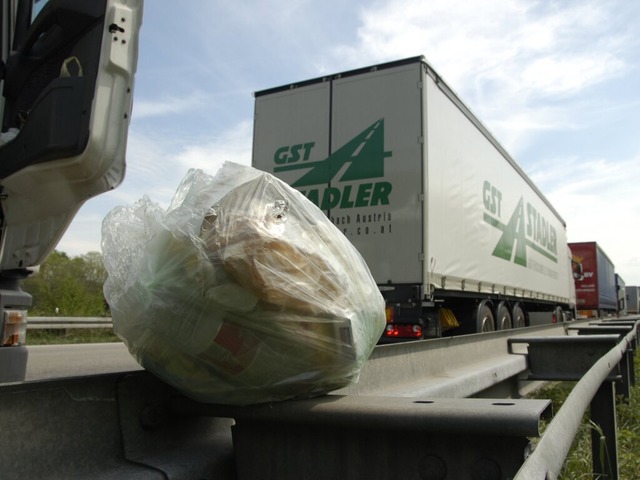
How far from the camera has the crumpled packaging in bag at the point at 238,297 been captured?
5.73 feet

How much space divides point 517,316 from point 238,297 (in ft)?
41.5

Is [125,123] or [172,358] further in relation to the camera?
[125,123]

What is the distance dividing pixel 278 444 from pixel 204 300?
54 cm

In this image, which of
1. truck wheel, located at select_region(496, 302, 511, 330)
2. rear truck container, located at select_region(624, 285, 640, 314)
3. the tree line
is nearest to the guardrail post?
truck wheel, located at select_region(496, 302, 511, 330)

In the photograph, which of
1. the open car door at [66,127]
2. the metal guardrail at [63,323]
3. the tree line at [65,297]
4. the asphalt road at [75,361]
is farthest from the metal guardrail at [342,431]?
the tree line at [65,297]

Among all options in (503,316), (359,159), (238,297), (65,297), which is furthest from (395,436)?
(65,297)

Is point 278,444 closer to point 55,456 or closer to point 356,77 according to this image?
point 55,456

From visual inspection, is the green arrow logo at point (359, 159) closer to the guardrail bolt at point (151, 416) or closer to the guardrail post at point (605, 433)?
the guardrail post at point (605, 433)

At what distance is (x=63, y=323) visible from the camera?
14.5 meters

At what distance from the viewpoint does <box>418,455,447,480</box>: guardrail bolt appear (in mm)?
1626

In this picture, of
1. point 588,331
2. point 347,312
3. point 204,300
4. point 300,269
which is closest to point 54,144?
point 204,300

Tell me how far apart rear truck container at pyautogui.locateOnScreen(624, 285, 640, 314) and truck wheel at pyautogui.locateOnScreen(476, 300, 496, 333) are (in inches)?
1994

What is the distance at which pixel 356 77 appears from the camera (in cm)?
884

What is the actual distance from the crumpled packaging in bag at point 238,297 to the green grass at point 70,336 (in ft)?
42.9
